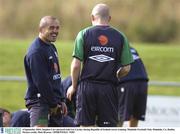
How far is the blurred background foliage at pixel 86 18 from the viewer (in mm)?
30359

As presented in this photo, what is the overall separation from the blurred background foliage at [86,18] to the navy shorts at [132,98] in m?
16.8

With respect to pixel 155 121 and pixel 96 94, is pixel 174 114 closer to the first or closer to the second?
pixel 155 121

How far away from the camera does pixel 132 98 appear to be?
1336 centimetres

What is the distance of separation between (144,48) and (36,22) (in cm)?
568

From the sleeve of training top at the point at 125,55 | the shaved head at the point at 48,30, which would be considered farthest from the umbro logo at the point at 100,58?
the shaved head at the point at 48,30

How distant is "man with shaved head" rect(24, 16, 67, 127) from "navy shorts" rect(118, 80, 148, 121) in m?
3.47

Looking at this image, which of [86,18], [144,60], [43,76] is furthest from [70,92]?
[86,18]

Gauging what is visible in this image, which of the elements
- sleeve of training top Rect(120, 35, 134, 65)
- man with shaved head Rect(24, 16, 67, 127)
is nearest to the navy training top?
man with shaved head Rect(24, 16, 67, 127)

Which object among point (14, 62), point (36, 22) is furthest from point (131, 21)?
point (14, 62)

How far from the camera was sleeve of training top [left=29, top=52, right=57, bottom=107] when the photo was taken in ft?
31.6

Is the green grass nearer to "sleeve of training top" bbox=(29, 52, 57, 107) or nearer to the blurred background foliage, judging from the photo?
the blurred background foliage

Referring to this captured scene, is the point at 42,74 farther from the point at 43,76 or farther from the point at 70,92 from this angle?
the point at 70,92

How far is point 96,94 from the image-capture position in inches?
408

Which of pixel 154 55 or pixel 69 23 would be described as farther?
pixel 69 23
